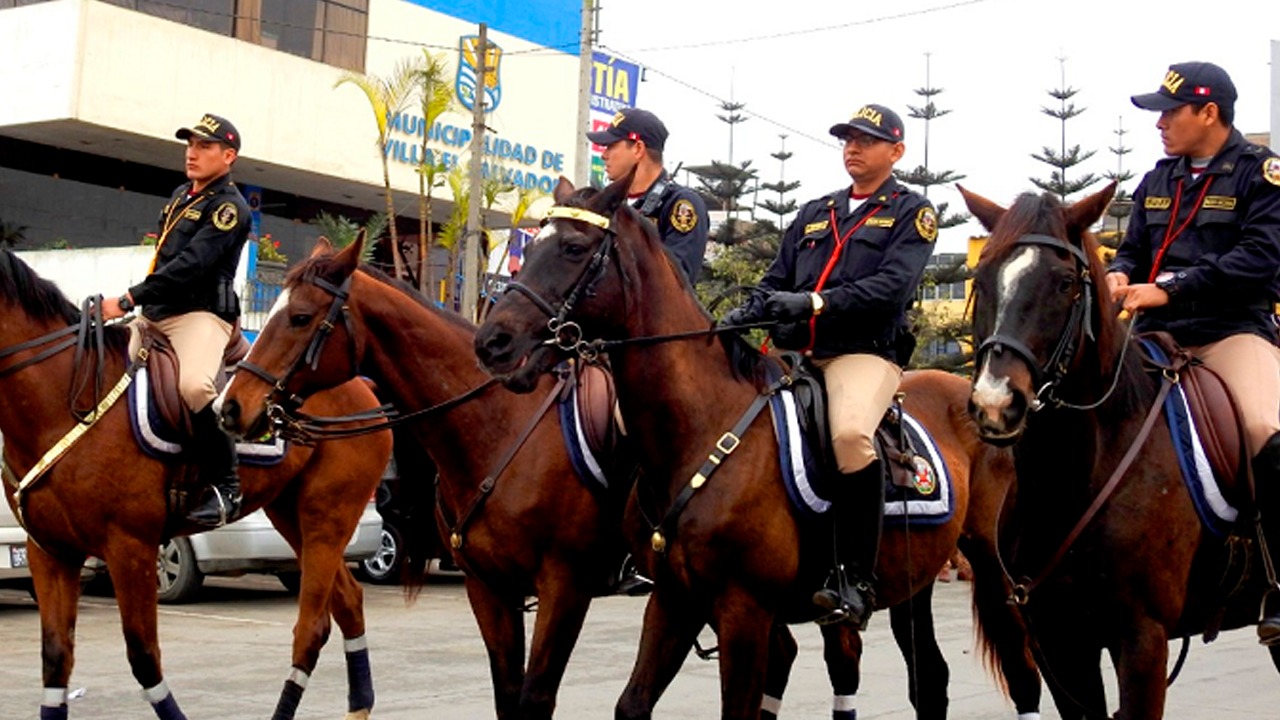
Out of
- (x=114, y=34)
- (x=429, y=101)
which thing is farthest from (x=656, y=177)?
(x=114, y=34)

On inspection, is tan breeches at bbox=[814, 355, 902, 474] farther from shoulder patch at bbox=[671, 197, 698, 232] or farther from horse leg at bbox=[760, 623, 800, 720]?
horse leg at bbox=[760, 623, 800, 720]

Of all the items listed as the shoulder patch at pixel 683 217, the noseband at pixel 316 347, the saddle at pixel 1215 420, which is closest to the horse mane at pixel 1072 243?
the saddle at pixel 1215 420

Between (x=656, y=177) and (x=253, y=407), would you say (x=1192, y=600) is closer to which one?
(x=656, y=177)

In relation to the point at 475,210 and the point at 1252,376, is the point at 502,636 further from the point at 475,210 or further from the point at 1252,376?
the point at 475,210

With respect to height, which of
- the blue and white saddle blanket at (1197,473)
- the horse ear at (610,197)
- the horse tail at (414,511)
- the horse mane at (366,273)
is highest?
the horse ear at (610,197)

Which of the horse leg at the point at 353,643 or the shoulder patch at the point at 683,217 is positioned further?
the horse leg at the point at 353,643

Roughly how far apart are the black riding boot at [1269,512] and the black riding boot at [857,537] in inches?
59.4

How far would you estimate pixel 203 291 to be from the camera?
879 centimetres

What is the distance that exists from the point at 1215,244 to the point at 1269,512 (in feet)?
3.64

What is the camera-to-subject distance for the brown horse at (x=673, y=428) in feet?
19.9

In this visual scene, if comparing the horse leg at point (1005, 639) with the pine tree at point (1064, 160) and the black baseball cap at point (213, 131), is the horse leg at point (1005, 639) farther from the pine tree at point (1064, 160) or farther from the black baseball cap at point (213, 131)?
the pine tree at point (1064, 160)

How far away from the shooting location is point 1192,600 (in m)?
6.05

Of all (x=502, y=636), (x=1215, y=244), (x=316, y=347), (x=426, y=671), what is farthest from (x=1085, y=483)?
(x=426, y=671)

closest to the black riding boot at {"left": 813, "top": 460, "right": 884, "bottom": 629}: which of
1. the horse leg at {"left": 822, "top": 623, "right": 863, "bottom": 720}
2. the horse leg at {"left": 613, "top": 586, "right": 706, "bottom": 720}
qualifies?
the horse leg at {"left": 613, "top": 586, "right": 706, "bottom": 720}
